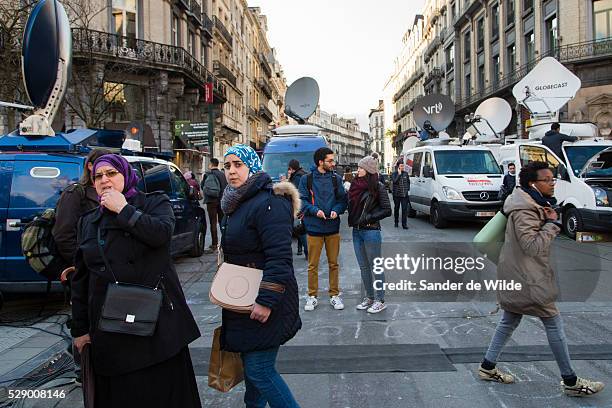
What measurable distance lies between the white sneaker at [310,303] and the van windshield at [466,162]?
27.2ft

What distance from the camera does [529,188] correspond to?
12.2 ft

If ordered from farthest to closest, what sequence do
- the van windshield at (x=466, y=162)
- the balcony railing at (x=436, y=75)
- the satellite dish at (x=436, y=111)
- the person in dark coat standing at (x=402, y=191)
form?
the balcony railing at (x=436, y=75) → the satellite dish at (x=436, y=111) → the person in dark coat standing at (x=402, y=191) → the van windshield at (x=466, y=162)

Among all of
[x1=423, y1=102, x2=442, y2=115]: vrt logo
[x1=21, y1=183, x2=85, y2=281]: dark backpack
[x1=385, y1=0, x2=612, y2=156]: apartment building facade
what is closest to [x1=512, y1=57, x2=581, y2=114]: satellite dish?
[x1=423, y1=102, x2=442, y2=115]: vrt logo

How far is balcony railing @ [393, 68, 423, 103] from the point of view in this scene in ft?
229

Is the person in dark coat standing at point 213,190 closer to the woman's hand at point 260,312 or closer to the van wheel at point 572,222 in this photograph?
the van wheel at point 572,222

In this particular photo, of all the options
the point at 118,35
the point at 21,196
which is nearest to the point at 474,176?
the point at 21,196

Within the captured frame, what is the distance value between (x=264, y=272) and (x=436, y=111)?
1920cm

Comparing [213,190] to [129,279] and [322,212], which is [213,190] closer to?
[322,212]

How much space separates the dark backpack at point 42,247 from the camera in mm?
3998

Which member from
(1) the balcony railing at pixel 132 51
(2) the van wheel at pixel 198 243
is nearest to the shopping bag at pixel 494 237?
(2) the van wheel at pixel 198 243

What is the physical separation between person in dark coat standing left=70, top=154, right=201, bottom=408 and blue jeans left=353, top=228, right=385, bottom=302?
3.42 m

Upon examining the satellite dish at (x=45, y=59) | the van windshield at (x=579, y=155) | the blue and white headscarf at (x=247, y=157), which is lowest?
the blue and white headscarf at (x=247, y=157)

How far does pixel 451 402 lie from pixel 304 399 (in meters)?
1.05

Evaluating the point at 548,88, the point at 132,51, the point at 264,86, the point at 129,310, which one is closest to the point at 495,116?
the point at 548,88
